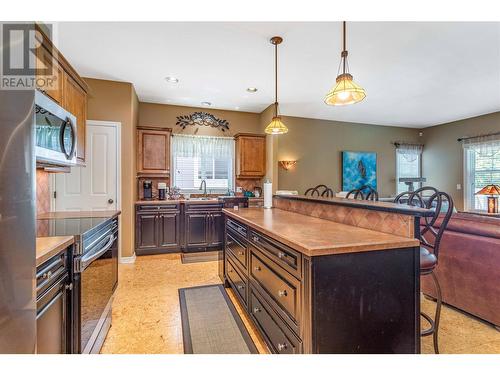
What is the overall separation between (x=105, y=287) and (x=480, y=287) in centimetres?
312

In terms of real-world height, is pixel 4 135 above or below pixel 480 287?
above

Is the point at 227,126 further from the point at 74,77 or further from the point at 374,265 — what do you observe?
the point at 374,265

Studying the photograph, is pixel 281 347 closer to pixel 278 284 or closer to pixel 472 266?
pixel 278 284

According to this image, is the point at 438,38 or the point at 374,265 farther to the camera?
the point at 438,38

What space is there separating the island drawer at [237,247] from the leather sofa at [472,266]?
6.17 feet

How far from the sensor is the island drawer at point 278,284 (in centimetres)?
140

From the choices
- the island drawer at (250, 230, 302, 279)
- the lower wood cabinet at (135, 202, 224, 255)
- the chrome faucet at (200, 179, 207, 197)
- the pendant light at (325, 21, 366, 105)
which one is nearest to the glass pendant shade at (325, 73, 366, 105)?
the pendant light at (325, 21, 366, 105)

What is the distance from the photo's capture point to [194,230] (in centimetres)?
454

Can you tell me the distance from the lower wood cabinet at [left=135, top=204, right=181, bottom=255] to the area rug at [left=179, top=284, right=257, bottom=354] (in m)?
1.59

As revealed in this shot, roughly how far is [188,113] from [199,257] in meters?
2.92

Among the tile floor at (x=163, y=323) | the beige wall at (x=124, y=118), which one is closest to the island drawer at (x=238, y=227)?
the tile floor at (x=163, y=323)

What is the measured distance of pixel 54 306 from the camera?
1266 mm

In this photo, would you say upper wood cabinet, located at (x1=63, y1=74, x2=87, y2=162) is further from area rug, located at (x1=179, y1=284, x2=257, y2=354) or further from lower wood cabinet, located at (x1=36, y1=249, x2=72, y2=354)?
area rug, located at (x1=179, y1=284, x2=257, y2=354)
